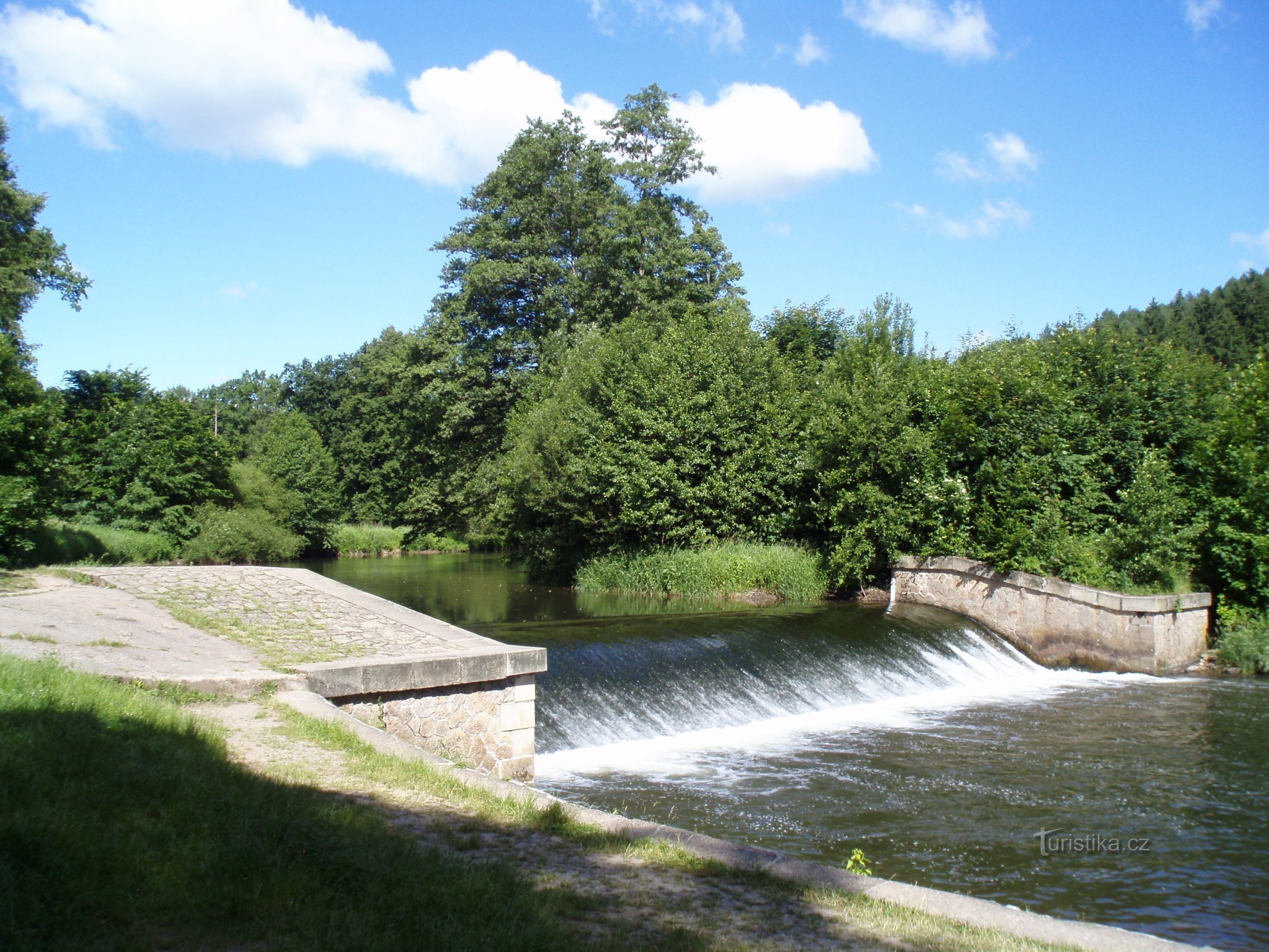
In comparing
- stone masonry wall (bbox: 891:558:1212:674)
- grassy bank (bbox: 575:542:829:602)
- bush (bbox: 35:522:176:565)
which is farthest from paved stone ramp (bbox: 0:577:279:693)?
stone masonry wall (bbox: 891:558:1212:674)

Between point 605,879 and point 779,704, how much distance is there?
27.3 ft

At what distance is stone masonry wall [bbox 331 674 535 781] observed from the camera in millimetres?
7824

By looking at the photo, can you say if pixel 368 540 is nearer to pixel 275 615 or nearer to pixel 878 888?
pixel 275 615

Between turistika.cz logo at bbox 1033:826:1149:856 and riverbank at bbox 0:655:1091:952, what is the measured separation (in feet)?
13.2

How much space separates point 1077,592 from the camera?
16.6 m

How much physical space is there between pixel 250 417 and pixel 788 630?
8129 cm

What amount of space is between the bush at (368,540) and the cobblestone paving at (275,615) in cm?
3249

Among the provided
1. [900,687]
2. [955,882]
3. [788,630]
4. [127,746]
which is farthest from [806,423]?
[127,746]

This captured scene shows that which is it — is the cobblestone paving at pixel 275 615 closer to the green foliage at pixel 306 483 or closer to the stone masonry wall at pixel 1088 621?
the stone masonry wall at pixel 1088 621

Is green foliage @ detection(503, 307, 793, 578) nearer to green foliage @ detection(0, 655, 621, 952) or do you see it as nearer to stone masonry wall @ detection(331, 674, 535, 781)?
stone masonry wall @ detection(331, 674, 535, 781)

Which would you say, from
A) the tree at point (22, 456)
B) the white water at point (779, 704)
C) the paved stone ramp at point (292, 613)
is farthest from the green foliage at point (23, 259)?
the white water at point (779, 704)

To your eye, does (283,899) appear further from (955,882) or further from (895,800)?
(895,800)

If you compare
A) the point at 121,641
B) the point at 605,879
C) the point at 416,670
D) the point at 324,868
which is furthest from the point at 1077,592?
the point at 324,868

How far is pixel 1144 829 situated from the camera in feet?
26.6
